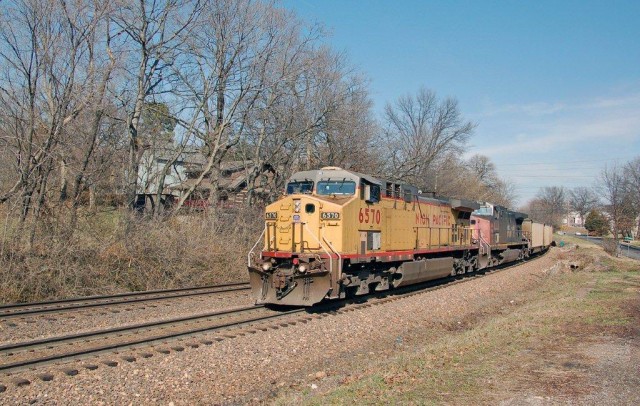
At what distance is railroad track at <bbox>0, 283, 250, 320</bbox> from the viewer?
11.0 meters

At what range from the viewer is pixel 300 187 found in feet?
44.0

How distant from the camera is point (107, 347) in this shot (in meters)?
8.03

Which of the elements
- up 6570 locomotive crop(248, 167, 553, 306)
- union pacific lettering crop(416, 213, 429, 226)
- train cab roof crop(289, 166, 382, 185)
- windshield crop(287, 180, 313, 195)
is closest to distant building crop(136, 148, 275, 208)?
windshield crop(287, 180, 313, 195)

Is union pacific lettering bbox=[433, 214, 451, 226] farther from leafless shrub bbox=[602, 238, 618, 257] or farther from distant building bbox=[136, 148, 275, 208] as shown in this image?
leafless shrub bbox=[602, 238, 618, 257]

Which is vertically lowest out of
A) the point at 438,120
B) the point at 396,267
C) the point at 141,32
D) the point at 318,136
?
the point at 396,267

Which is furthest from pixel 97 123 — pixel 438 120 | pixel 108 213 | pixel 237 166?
pixel 438 120

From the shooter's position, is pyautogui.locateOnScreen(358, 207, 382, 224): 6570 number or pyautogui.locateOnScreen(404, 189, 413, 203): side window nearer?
pyautogui.locateOnScreen(358, 207, 382, 224): 6570 number

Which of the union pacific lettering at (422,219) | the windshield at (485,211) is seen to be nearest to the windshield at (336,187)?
the union pacific lettering at (422,219)

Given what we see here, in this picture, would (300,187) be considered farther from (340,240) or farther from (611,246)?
(611,246)

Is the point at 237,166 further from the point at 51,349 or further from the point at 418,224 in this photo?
the point at 51,349

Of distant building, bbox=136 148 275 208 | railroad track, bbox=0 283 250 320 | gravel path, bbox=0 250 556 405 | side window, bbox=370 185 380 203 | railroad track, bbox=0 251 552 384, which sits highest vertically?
distant building, bbox=136 148 275 208

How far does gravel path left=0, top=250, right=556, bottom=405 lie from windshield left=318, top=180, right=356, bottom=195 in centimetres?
293

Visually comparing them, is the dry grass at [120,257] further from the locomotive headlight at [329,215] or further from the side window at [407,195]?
the side window at [407,195]

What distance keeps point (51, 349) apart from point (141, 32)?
13.2m
